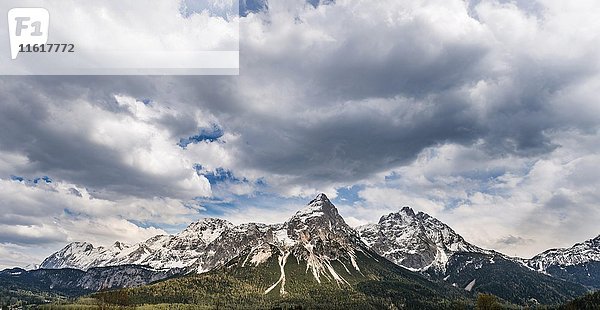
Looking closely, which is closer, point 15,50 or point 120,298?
point 15,50

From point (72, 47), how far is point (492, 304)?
150 m

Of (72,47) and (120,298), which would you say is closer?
(72,47)

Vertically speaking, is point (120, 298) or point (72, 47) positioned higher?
point (72, 47)

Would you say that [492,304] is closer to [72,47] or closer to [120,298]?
[120,298]

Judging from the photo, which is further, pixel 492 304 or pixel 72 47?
pixel 492 304

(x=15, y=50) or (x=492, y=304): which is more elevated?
(x=15, y=50)

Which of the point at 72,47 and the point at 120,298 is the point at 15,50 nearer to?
the point at 72,47

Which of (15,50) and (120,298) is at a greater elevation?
(15,50)

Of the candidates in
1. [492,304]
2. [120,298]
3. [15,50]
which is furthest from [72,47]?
[492,304]

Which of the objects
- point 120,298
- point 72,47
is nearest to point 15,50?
point 72,47

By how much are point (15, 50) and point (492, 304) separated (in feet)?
504

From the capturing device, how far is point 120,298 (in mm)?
159000

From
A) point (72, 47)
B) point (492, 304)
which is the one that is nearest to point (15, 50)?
point (72, 47)

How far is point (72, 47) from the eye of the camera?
4722cm
